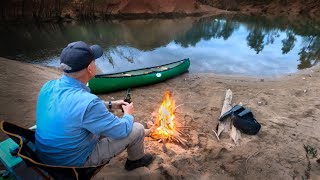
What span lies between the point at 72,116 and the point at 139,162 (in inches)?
69.0

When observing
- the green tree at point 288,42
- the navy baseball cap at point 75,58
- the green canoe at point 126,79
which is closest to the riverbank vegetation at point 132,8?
the green tree at point 288,42

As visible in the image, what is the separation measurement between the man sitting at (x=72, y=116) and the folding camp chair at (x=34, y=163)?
14 cm

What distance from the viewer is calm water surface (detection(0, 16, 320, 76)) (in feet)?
47.4

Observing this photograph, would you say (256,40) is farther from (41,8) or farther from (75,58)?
(75,58)

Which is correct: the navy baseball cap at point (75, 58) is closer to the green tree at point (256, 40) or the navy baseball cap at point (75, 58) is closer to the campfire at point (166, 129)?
the campfire at point (166, 129)

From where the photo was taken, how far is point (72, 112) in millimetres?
2764

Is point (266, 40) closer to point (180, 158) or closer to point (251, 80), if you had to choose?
point (251, 80)

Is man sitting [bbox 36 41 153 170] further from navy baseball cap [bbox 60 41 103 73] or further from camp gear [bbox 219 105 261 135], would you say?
camp gear [bbox 219 105 261 135]

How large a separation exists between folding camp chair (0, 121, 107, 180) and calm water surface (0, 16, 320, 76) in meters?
9.79

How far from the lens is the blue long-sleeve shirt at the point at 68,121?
278 centimetres

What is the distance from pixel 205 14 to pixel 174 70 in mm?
25977

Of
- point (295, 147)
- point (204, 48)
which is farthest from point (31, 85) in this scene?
point (204, 48)

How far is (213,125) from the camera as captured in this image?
6.54 metres

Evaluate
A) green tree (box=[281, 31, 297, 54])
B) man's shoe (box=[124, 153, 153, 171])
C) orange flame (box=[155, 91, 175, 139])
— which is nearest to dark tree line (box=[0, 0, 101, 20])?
green tree (box=[281, 31, 297, 54])
